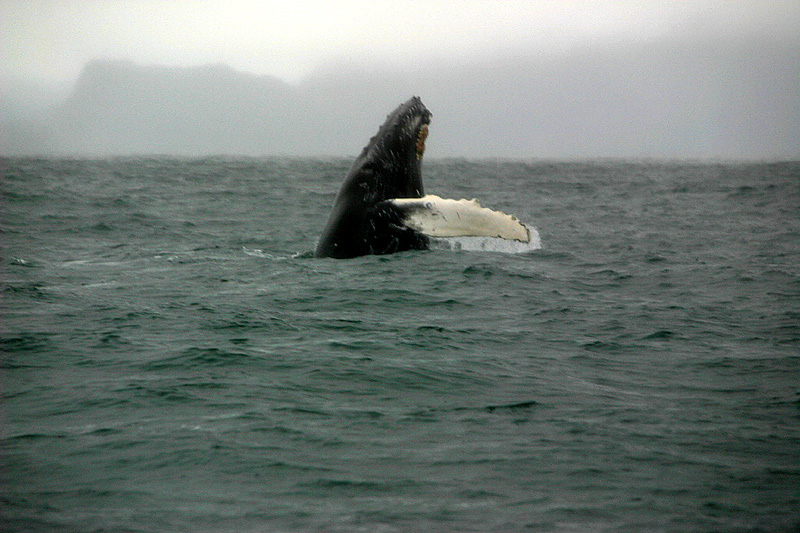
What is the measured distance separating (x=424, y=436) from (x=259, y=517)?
72.8 inches

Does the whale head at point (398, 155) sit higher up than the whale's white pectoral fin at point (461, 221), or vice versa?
the whale head at point (398, 155)

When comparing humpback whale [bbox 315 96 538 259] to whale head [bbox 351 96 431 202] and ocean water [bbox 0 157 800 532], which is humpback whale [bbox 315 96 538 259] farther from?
ocean water [bbox 0 157 800 532]

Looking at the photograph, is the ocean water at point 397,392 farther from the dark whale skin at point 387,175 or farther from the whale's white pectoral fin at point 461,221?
the whale's white pectoral fin at point 461,221

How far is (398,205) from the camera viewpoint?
12195 mm

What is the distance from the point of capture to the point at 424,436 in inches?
276

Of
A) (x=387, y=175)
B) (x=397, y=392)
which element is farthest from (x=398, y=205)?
(x=397, y=392)

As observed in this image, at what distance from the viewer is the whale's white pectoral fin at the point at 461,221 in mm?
11516

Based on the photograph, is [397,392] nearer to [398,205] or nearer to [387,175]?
[398,205]

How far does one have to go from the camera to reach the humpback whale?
38.0 feet

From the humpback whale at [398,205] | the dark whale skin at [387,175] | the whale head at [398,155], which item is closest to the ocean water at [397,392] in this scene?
the humpback whale at [398,205]

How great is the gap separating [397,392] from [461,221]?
383cm

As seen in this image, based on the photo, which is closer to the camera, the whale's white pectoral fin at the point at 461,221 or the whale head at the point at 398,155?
the whale's white pectoral fin at the point at 461,221

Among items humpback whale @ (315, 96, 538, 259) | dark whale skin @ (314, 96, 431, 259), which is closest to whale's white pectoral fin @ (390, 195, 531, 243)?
humpback whale @ (315, 96, 538, 259)

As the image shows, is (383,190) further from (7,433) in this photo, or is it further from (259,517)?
(259,517)
